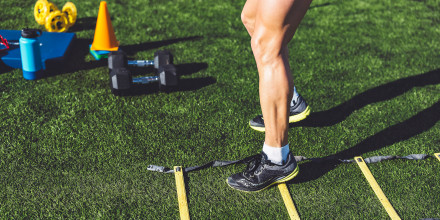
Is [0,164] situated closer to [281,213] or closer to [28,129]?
[28,129]

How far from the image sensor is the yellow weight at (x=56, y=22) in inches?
205

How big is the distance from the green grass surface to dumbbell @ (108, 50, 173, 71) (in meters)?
0.22

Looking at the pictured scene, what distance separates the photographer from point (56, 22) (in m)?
5.28

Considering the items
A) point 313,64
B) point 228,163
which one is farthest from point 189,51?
point 228,163

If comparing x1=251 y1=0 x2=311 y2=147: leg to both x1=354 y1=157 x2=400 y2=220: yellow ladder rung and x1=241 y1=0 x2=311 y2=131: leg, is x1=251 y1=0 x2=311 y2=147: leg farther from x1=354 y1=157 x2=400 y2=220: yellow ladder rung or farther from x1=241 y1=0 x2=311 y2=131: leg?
x1=354 y1=157 x2=400 y2=220: yellow ladder rung

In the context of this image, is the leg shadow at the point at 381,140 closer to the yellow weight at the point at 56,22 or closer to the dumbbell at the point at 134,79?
the dumbbell at the point at 134,79

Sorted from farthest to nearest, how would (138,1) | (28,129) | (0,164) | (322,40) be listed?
(138,1)
(322,40)
(28,129)
(0,164)

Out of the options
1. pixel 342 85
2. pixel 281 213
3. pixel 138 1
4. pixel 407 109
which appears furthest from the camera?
pixel 138 1

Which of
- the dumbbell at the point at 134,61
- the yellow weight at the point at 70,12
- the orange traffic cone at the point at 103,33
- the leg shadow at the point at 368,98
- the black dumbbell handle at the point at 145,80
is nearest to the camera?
the leg shadow at the point at 368,98

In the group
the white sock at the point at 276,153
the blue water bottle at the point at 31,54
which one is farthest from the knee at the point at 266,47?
the blue water bottle at the point at 31,54

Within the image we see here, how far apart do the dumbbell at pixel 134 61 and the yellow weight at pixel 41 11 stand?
1250mm

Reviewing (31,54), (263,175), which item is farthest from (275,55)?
(31,54)

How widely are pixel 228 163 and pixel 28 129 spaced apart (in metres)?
1.61

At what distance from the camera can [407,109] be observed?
170 inches
